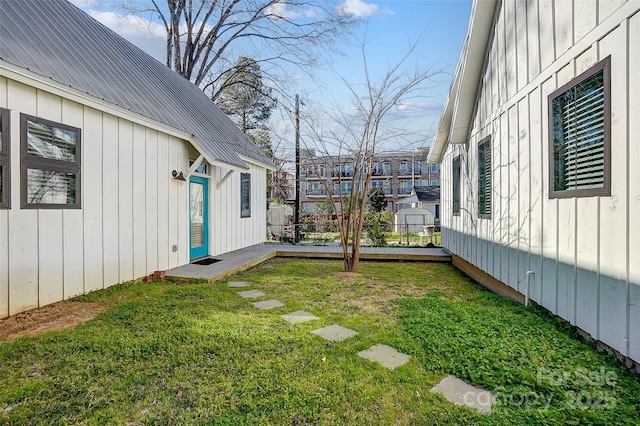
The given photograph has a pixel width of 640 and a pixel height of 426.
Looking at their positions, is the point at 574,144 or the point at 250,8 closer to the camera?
the point at 574,144

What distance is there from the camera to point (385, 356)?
9.37 ft

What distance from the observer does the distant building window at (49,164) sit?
12.9 feet

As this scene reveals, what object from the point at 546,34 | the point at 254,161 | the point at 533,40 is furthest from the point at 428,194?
the point at 546,34

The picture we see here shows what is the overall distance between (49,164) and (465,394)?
518 centimetres

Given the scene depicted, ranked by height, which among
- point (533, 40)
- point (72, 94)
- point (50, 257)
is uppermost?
point (533, 40)

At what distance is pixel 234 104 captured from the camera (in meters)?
17.4

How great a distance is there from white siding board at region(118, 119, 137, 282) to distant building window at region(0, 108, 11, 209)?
1.55 m

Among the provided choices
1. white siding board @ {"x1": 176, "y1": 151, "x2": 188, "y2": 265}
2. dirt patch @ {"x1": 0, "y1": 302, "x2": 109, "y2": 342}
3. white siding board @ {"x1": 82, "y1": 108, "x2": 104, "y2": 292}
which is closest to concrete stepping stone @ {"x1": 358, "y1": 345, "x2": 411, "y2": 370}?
dirt patch @ {"x1": 0, "y1": 302, "x2": 109, "y2": 342}

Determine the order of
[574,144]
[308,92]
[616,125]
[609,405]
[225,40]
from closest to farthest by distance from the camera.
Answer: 1. [609,405]
2. [616,125]
3. [574,144]
4. [308,92]
5. [225,40]

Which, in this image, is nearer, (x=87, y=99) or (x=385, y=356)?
(x=385, y=356)

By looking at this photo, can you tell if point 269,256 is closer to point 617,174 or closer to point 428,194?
point 617,174

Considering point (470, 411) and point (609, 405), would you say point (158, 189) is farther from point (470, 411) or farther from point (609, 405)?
point (609, 405)

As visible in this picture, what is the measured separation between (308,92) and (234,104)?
1071cm

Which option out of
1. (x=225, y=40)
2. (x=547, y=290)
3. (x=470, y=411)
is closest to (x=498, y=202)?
(x=547, y=290)
